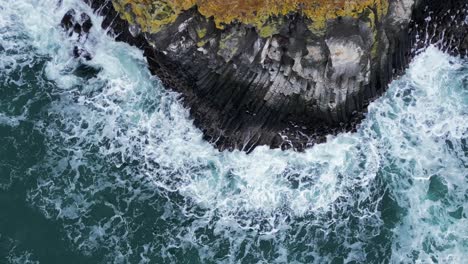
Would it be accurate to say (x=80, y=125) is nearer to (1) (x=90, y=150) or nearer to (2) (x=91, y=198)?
(1) (x=90, y=150)

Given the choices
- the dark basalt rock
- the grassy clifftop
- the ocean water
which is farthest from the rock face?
the dark basalt rock

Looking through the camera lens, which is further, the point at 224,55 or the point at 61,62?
the point at 61,62

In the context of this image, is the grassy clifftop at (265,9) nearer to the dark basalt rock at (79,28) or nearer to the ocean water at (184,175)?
the ocean water at (184,175)

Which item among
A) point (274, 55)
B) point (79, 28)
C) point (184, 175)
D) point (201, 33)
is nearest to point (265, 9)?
point (274, 55)

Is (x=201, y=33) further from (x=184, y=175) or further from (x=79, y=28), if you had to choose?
(x=79, y=28)

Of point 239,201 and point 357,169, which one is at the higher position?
point 357,169

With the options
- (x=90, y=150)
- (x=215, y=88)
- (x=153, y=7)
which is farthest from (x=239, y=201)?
(x=153, y=7)

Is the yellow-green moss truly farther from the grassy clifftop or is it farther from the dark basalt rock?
the dark basalt rock
